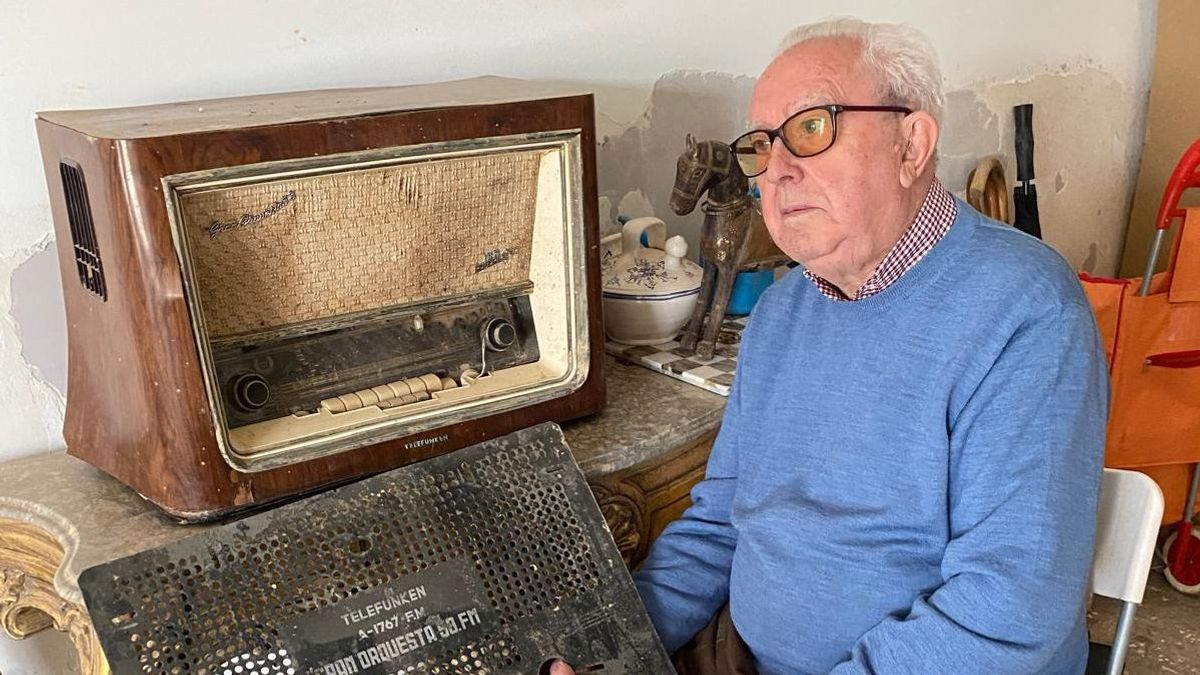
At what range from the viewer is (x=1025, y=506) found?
0.98 m

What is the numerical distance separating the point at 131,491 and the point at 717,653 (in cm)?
71

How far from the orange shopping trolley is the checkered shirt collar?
1169 millimetres

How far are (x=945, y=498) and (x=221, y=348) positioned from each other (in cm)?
78

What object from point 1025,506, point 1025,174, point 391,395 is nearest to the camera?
point 1025,506

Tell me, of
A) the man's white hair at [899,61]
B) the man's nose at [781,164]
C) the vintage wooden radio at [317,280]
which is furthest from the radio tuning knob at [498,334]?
the man's white hair at [899,61]

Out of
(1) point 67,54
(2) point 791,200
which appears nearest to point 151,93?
(1) point 67,54

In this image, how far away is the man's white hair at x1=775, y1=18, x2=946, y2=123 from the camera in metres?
1.05

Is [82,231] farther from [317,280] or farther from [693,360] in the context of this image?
[693,360]

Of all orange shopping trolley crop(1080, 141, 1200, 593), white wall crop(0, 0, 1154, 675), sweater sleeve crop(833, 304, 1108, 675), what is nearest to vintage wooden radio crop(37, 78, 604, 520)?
white wall crop(0, 0, 1154, 675)

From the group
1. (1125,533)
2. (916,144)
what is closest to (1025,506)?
(1125,533)

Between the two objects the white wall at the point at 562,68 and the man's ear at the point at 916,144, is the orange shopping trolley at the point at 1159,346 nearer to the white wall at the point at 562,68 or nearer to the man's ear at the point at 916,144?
the white wall at the point at 562,68

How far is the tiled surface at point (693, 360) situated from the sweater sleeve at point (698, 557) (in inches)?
4.8

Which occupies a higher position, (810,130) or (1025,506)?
(810,130)

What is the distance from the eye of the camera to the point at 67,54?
4.20ft
